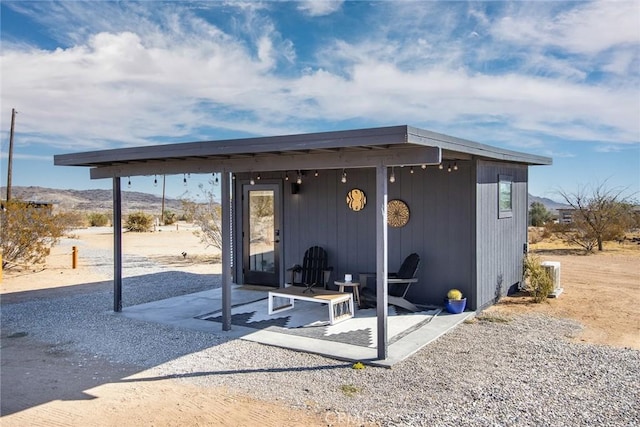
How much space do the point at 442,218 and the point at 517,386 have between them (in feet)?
10.5

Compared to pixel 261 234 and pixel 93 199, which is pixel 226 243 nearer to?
pixel 261 234

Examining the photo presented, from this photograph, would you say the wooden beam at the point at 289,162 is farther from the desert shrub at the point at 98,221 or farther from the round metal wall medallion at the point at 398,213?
the desert shrub at the point at 98,221

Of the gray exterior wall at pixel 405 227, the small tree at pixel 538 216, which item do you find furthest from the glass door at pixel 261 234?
the small tree at pixel 538 216

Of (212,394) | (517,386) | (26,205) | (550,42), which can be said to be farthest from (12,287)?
(550,42)

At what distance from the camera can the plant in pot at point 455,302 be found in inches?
253

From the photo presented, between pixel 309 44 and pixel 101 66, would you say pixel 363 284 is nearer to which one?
pixel 309 44

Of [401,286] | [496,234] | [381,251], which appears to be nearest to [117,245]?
[401,286]

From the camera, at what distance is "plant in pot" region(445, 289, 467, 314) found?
6.42m

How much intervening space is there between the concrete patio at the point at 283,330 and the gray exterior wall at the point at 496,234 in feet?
2.63

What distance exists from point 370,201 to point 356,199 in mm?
245

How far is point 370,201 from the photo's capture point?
743cm

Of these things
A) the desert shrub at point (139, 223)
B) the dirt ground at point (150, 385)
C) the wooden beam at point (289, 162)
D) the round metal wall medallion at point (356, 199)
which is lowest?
the dirt ground at point (150, 385)

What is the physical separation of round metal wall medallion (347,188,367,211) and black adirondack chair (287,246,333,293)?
2.94ft

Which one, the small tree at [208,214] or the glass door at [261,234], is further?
the small tree at [208,214]
